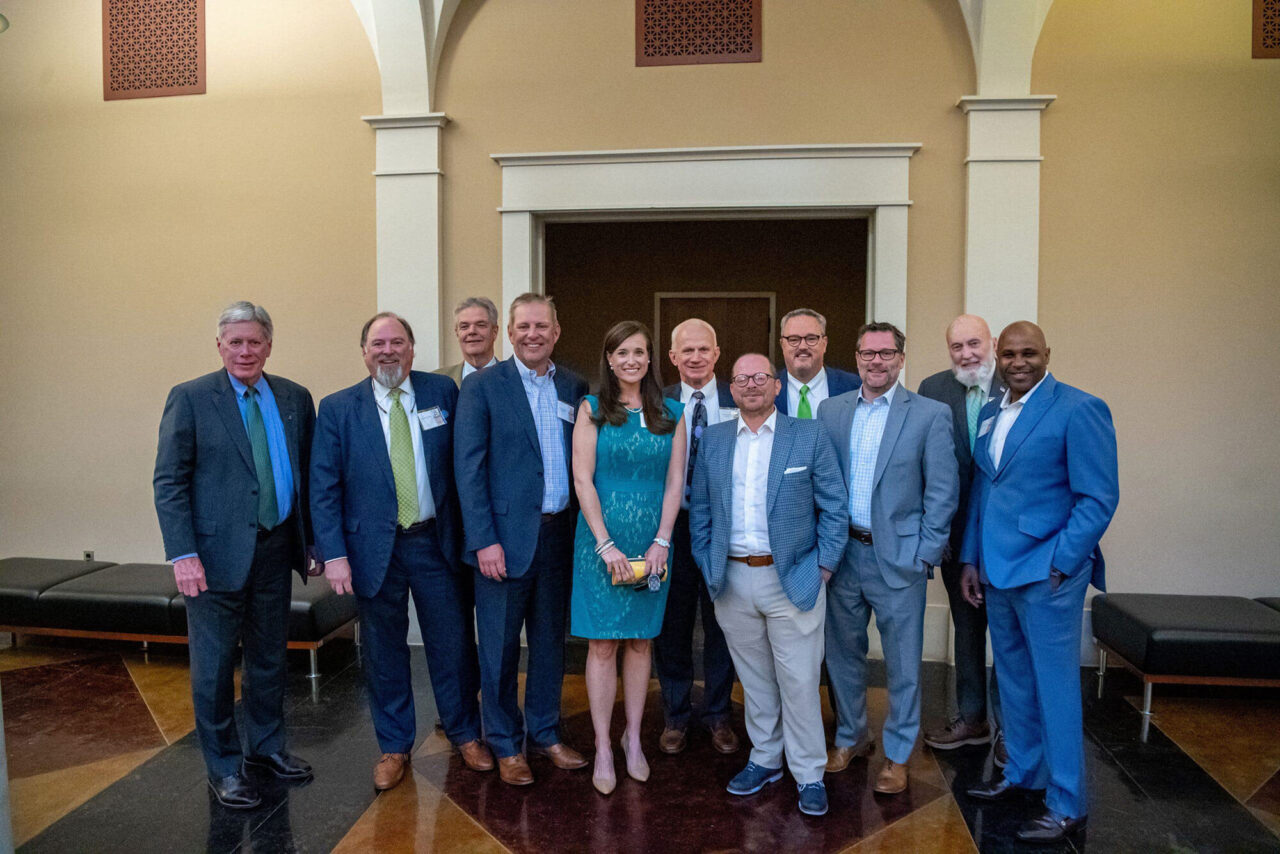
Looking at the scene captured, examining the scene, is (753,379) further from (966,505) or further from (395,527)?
(395,527)

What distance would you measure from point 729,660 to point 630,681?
0.58m

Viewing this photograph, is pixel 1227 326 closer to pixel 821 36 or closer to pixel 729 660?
pixel 821 36

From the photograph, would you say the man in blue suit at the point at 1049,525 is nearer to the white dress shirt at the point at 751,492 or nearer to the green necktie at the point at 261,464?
the white dress shirt at the point at 751,492

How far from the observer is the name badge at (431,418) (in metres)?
3.12

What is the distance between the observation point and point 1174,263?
4.45 m

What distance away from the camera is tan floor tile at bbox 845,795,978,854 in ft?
8.91

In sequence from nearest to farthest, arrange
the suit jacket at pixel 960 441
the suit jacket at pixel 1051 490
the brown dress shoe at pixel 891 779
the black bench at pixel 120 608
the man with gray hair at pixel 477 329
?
the suit jacket at pixel 1051 490 → the brown dress shoe at pixel 891 779 → the suit jacket at pixel 960 441 → the man with gray hair at pixel 477 329 → the black bench at pixel 120 608

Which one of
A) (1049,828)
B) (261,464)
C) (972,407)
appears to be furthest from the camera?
(972,407)

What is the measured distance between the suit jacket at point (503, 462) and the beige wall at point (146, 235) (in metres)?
2.32

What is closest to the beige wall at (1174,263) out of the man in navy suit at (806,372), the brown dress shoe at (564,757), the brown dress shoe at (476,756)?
the man in navy suit at (806,372)

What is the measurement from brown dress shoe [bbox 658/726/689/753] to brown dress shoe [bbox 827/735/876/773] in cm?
61

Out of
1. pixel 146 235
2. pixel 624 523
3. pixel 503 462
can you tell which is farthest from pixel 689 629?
pixel 146 235

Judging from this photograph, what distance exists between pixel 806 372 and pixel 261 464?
7.36 feet

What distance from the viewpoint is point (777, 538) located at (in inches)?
111
